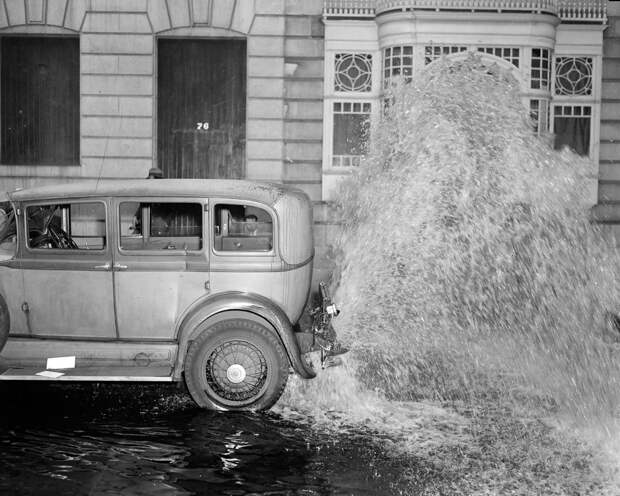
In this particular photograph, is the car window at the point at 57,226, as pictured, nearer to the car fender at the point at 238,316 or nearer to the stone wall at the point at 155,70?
the car fender at the point at 238,316

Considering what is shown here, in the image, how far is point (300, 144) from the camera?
18.8 meters

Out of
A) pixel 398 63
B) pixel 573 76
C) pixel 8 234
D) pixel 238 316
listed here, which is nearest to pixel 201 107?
pixel 398 63

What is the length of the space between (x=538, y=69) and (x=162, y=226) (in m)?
12.5

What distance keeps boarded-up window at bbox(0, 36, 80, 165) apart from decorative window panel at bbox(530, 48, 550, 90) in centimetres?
1060

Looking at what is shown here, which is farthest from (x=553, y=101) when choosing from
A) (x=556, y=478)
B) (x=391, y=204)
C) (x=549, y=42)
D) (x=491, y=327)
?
(x=556, y=478)

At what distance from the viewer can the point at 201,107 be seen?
19.3 metres

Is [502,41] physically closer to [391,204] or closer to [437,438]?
[391,204]

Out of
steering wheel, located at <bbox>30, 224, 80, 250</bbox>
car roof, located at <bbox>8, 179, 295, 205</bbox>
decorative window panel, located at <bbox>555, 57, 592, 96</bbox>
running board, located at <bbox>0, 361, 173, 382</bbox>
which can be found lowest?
running board, located at <bbox>0, 361, 173, 382</bbox>

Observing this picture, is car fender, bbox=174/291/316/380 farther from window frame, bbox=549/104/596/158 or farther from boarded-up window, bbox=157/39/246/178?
window frame, bbox=549/104/596/158

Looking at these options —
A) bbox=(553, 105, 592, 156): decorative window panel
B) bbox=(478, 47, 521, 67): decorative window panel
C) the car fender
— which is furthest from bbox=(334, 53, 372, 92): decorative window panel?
the car fender

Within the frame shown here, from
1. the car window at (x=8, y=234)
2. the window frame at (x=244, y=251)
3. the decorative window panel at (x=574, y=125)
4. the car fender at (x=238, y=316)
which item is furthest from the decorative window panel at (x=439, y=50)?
the car window at (x=8, y=234)

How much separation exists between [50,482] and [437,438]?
9.93 ft

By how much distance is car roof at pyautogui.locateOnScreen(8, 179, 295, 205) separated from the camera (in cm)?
760

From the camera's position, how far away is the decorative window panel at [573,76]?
18812mm
